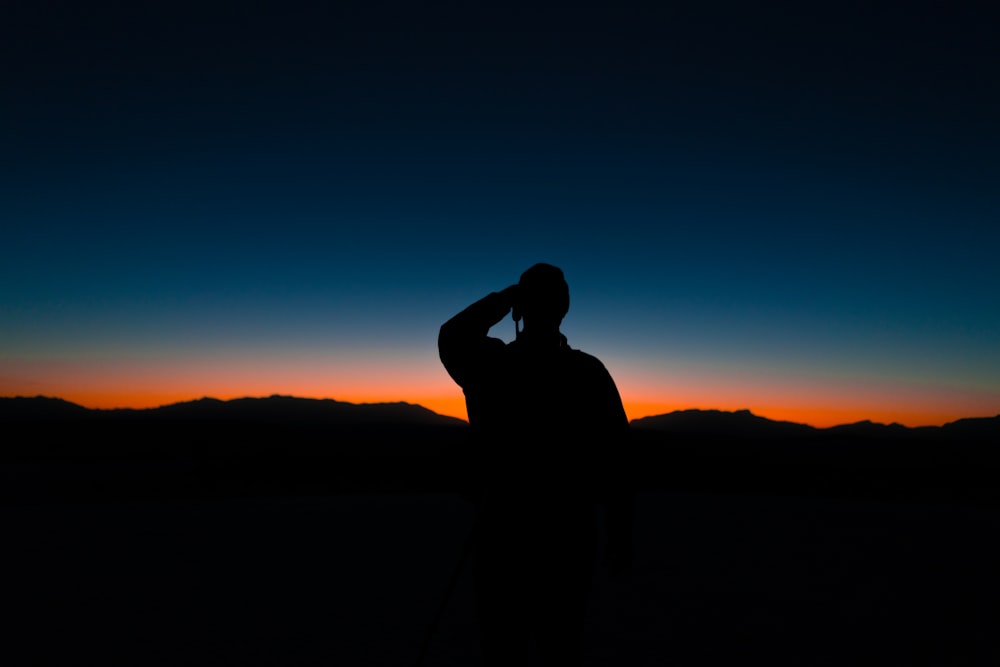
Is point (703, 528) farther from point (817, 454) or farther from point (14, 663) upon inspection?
point (817, 454)

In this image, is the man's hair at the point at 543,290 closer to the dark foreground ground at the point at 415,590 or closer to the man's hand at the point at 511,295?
the man's hand at the point at 511,295

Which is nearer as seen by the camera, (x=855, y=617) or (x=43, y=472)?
(x=855, y=617)

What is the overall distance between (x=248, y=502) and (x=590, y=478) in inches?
545

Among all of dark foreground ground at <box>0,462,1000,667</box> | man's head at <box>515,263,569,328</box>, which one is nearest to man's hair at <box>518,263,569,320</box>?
man's head at <box>515,263,569,328</box>

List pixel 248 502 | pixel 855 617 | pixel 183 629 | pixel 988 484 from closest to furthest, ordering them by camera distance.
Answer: pixel 183 629 → pixel 855 617 → pixel 248 502 → pixel 988 484

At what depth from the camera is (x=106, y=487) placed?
667 inches

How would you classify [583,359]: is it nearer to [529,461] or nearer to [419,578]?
[529,461]

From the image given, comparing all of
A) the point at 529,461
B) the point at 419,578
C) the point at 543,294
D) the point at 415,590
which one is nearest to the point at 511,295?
the point at 543,294

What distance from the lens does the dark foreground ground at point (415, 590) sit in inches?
207

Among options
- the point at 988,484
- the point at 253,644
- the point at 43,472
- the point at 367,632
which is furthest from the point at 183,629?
the point at 988,484

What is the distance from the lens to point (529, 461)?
1.82m

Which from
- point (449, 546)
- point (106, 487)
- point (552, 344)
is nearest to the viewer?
point (552, 344)

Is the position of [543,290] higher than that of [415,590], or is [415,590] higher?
[543,290]

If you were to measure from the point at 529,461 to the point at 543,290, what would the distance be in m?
0.49
